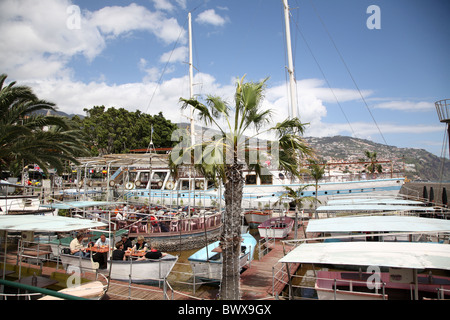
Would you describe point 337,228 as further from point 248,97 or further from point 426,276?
point 248,97

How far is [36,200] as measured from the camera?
64.2 ft

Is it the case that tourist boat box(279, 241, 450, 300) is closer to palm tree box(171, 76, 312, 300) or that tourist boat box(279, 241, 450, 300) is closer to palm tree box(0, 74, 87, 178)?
palm tree box(171, 76, 312, 300)

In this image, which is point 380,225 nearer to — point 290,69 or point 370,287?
point 370,287

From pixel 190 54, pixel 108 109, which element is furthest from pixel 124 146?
pixel 190 54

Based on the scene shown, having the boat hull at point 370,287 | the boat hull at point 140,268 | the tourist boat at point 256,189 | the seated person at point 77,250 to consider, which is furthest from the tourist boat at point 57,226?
the tourist boat at point 256,189

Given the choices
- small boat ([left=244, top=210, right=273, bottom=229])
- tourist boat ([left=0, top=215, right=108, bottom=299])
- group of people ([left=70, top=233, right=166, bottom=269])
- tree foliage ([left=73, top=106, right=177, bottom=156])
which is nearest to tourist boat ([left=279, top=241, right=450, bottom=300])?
tourist boat ([left=0, top=215, right=108, bottom=299])

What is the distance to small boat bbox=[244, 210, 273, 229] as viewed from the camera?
941 inches

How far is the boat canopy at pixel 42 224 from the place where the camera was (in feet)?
23.9

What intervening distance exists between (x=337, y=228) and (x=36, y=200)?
19.8 metres

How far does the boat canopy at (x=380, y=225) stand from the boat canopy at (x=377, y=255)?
131 centimetres

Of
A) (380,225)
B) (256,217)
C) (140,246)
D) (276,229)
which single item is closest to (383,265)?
(380,225)

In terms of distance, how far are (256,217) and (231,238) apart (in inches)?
665

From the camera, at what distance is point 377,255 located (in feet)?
20.9

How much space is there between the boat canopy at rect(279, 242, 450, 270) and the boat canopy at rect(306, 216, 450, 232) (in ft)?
4.29
